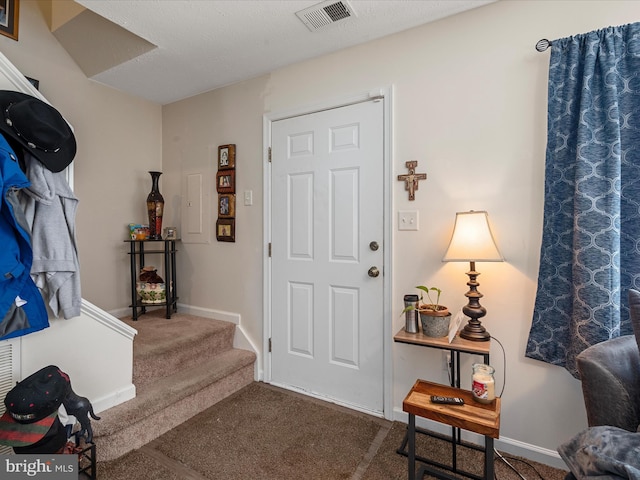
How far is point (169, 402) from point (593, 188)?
2.47 metres

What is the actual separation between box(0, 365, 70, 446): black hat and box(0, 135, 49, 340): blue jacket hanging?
0.85 feet

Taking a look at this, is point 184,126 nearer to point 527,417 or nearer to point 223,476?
point 223,476

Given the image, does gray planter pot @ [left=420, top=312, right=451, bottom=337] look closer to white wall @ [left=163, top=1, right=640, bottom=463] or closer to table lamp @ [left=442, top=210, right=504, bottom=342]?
table lamp @ [left=442, top=210, right=504, bottom=342]

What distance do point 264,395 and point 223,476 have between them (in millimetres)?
773

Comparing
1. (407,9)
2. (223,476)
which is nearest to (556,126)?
(407,9)

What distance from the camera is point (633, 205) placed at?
149 centimetres

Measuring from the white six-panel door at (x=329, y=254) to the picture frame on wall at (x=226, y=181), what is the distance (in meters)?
0.42

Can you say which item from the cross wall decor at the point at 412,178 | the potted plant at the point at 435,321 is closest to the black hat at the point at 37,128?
the cross wall decor at the point at 412,178

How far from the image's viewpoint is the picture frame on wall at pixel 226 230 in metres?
2.72

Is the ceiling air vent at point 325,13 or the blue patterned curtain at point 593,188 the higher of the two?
the ceiling air vent at point 325,13

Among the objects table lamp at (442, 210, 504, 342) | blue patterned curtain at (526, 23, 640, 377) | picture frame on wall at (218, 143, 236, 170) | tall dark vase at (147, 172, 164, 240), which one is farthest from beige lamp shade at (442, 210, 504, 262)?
tall dark vase at (147, 172, 164, 240)

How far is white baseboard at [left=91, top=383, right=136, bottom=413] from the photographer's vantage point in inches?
70.4

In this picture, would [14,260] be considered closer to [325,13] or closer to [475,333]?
[325,13]

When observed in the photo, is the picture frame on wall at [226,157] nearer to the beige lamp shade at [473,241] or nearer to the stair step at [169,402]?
the stair step at [169,402]
